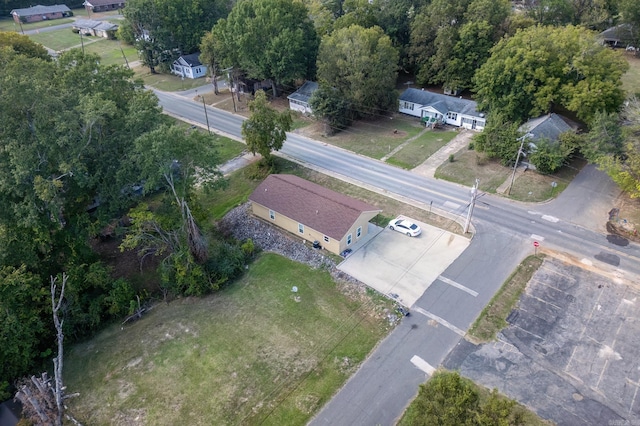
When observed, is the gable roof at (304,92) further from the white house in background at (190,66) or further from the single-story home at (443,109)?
the white house in background at (190,66)

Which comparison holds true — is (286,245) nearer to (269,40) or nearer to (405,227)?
Answer: (405,227)

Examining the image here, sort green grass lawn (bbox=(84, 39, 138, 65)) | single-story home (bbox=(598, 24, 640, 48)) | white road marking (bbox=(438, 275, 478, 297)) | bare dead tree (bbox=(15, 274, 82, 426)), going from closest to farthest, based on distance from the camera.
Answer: bare dead tree (bbox=(15, 274, 82, 426))
white road marking (bbox=(438, 275, 478, 297))
single-story home (bbox=(598, 24, 640, 48))
green grass lawn (bbox=(84, 39, 138, 65))

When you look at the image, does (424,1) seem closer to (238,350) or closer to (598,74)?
(598,74)

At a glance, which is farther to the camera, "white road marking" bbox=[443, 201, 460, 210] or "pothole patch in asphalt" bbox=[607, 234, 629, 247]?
"white road marking" bbox=[443, 201, 460, 210]

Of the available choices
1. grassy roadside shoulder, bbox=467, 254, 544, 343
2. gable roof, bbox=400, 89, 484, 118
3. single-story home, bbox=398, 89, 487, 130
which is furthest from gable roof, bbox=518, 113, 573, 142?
grassy roadside shoulder, bbox=467, 254, 544, 343

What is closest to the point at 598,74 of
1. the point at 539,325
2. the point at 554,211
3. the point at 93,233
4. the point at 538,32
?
the point at 538,32

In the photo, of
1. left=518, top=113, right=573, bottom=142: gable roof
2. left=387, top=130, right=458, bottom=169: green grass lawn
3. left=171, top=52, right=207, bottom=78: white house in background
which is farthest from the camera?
left=171, top=52, right=207, bottom=78: white house in background

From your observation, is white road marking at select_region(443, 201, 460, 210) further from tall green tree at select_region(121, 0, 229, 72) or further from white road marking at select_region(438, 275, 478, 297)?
tall green tree at select_region(121, 0, 229, 72)
